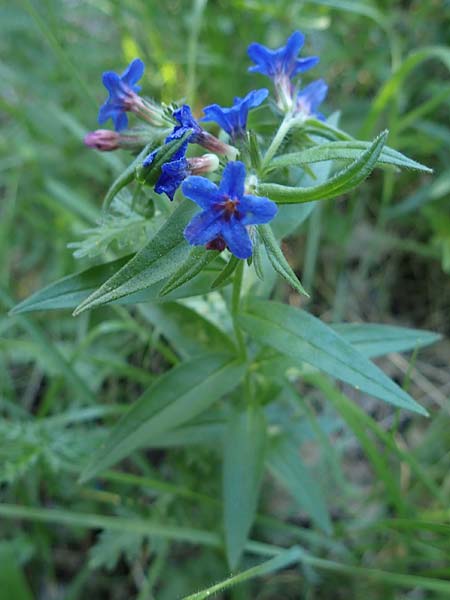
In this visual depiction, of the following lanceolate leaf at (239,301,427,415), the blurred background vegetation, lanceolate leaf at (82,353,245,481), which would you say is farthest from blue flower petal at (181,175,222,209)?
the blurred background vegetation

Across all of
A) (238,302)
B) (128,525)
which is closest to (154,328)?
(128,525)

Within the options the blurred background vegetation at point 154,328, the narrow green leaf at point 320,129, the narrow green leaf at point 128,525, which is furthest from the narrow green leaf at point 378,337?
the narrow green leaf at point 128,525

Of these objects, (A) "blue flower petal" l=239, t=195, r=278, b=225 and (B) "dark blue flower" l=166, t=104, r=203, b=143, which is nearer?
(A) "blue flower petal" l=239, t=195, r=278, b=225

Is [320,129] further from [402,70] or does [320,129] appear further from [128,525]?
[128,525]

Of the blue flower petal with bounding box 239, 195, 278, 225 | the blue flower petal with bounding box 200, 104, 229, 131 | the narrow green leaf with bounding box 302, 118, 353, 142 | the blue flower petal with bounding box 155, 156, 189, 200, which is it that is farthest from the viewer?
the narrow green leaf with bounding box 302, 118, 353, 142

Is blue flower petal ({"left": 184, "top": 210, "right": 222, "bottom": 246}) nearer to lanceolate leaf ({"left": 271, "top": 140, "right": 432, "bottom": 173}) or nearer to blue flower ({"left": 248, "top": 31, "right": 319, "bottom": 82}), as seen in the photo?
lanceolate leaf ({"left": 271, "top": 140, "right": 432, "bottom": 173})

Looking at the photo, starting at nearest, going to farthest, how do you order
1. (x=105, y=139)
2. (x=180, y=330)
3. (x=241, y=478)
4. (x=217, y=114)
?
(x=217, y=114) < (x=105, y=139) < (x=241, y=478) < (x=180, y=330)
